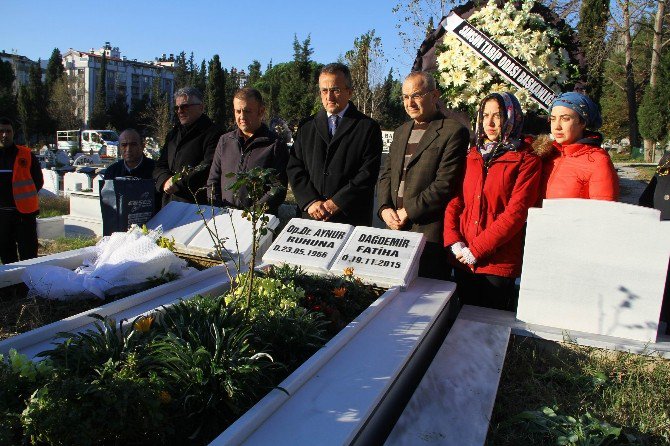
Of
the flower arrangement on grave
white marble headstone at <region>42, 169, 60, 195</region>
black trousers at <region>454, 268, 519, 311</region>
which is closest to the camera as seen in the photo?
black trousers at <region>454, 268, 519, 311</region>

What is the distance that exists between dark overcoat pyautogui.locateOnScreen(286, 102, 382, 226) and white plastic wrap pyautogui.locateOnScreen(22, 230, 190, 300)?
1080 millimetres

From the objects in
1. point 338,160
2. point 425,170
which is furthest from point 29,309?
point 425,170

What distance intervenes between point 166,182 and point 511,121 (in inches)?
110

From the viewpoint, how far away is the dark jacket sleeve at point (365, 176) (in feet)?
→ 12.3

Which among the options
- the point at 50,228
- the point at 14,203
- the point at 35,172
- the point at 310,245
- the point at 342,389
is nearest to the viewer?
the point at 342,389

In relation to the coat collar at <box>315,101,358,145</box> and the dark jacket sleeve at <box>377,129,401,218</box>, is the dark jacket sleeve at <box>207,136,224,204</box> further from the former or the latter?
the dark jacket sleeve at <box>377,129,401,218</box>

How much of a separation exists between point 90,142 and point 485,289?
123ft

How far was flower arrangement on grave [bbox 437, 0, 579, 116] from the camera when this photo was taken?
3.97m

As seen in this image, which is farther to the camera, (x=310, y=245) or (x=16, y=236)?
(x=16, y=236)

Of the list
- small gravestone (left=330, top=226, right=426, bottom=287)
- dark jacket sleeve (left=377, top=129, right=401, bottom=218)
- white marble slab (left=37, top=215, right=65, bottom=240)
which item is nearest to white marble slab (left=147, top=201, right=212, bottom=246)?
small gravestone (left=330, top=226, right=426, bottom=287)

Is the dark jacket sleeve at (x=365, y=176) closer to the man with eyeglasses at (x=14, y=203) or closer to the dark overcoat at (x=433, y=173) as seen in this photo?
the dark overcoat at (x=433, y=173)

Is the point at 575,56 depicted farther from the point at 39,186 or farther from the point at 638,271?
the point at 39,186

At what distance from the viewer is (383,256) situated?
11.1 ft

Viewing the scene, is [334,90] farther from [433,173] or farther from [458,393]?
[458,393]
